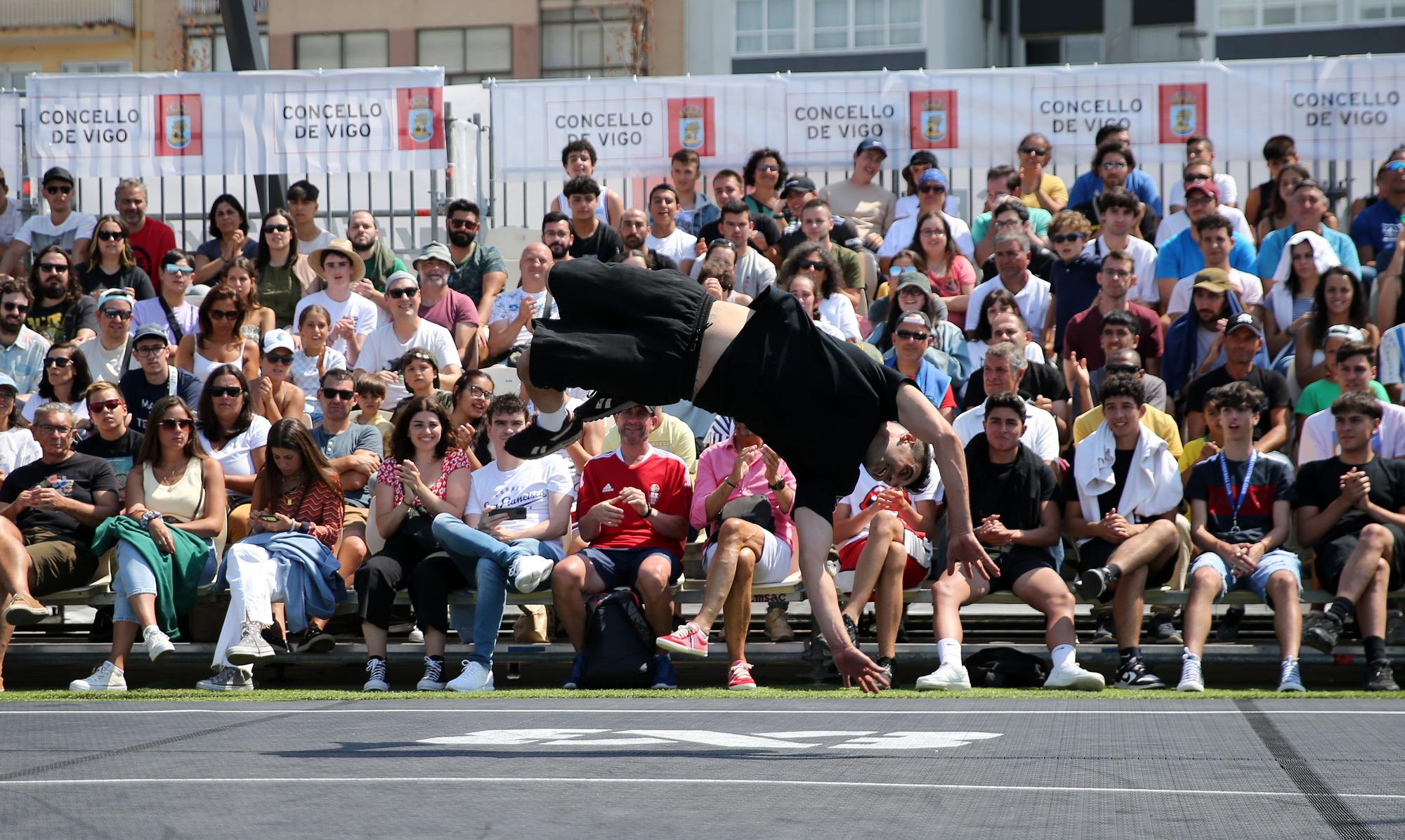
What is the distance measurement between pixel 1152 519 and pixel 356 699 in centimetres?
401

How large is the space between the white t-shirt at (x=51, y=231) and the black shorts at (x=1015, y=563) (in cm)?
715

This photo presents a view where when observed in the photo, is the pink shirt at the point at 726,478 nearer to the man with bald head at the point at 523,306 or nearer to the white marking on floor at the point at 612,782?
the man with bald head at the point at 523,306

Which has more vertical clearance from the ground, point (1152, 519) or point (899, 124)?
point (899, 124)

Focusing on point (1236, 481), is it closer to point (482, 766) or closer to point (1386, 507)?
point (1386, 507)

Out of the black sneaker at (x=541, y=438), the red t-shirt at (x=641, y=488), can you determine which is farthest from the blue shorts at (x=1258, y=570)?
the black sneaker at (x=541, y=438)

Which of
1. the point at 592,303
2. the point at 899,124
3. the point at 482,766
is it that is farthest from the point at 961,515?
the point at 899,124

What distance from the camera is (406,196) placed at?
40.1ft

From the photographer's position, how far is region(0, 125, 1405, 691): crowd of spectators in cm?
766

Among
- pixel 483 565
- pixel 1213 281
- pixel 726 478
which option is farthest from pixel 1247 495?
pixel 483 565

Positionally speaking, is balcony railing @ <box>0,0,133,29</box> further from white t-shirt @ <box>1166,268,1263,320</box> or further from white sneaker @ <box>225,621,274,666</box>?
white t-shirt @ <box>1166,268,1263,320</box>

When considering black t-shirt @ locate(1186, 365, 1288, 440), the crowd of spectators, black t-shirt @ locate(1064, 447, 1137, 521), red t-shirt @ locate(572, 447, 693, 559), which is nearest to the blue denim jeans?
the crowd of spectators

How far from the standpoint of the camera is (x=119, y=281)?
35.1 ft

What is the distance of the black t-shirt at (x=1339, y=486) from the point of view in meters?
7.68

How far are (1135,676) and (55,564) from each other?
5.46m
